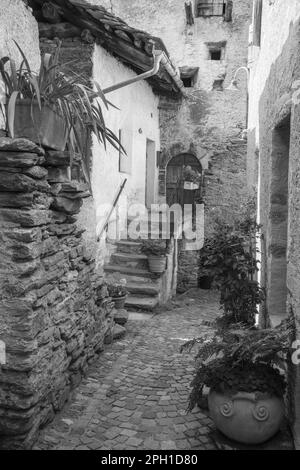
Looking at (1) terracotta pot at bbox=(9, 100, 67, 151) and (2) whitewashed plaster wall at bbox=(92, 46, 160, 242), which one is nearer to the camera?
(1) terracotta pot at bbox=(9, 100, 67, 151)

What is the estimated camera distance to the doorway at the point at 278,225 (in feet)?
13.7

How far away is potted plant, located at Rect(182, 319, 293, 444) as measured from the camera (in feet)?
9.29

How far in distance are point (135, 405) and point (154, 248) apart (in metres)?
4.03

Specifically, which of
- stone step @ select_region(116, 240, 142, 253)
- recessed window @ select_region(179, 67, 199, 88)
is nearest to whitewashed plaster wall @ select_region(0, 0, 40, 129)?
stone step @ select_region(116, 240, 142, 253)

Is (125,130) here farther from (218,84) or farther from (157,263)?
(218,84)

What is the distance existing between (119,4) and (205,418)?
11.7m

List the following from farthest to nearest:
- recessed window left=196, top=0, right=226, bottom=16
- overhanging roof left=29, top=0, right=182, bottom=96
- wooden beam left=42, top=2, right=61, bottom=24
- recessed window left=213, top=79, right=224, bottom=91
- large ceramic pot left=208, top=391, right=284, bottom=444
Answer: recessed window left=196, top=0, right=226, bottom=16, recessed window left=213, top=79, right=224, bottom=91, wooden beam left=42, top=2, right=61, bottom=24, overhanging roof left=29, top=0, right=182, bottom=96, large ceramic pot left=208, top=391, right=284, bottom=444

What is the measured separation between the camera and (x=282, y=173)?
422 cm

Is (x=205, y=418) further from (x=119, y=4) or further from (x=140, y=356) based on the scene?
(x=119, y=4)

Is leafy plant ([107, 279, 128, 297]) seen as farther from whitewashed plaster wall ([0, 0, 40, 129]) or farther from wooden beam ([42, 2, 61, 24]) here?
wooden beam ([42, 2, 61, 24])

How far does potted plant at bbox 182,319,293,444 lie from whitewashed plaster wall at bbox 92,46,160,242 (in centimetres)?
447

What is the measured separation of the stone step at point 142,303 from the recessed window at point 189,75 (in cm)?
685

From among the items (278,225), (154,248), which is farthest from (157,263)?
(278,225)

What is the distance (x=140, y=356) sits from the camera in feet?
16.3
